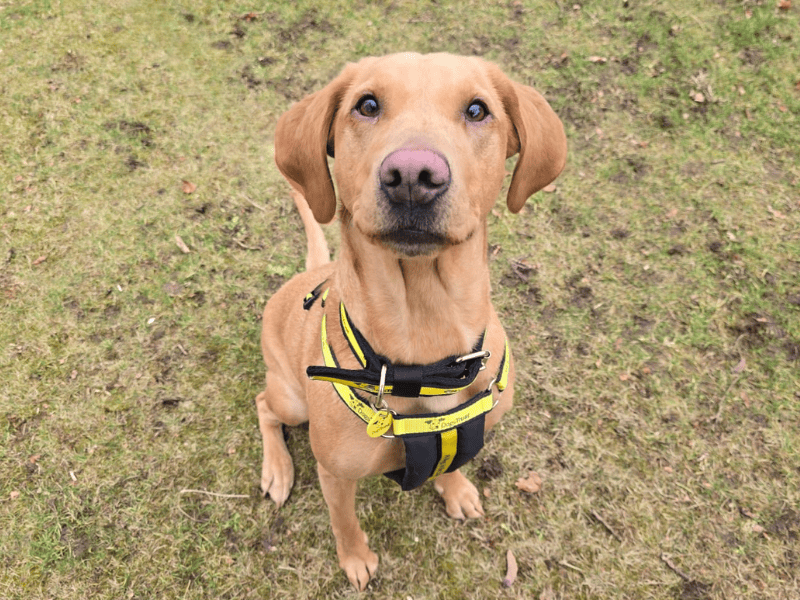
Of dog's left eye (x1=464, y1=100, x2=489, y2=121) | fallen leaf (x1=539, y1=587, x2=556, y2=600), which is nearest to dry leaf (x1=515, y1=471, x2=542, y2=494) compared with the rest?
fallen leaf (x1=539, y1=587, x2=556, y2=600)

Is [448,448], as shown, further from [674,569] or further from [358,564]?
[674,569]

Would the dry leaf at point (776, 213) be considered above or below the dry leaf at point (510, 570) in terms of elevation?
above

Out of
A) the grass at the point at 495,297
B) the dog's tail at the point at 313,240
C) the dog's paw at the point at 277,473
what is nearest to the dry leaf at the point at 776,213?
the grass at the point at 495,297

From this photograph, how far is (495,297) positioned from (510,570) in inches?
89.0

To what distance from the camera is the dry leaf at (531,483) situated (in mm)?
3723

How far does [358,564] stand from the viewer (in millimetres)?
3309

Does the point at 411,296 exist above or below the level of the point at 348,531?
above

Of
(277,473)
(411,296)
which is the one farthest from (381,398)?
(277,473)

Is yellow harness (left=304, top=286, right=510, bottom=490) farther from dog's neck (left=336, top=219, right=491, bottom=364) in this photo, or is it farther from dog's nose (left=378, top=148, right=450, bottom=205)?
dog's nose (left=378, top=148, right=450, bottom=205)

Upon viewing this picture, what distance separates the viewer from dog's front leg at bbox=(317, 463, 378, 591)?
109 inches

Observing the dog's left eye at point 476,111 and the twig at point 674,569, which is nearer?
the dog's left eye at point 476,111

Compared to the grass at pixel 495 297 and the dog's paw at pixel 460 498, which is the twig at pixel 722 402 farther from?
the dog's paw at pixel 460 498

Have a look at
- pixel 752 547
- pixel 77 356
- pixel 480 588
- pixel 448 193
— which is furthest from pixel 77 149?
pixel 752 547

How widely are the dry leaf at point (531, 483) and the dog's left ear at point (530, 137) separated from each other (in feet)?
7.76
